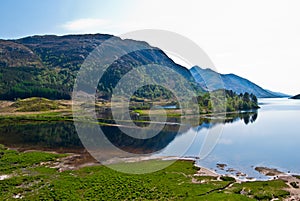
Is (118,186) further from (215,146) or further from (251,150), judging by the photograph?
(215,146)

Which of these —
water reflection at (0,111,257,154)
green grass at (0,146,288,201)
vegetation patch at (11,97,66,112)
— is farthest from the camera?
vegetation patch at (11,97,66,112)

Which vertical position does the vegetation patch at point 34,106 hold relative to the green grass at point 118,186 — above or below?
above

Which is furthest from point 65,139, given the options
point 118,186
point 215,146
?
point 118,186

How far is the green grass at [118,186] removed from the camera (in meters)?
31.0

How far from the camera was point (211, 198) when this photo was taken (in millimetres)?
29953

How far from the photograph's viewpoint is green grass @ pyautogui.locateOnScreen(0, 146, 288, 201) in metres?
31.0

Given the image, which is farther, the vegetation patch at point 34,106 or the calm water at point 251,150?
the vegetation patch at point 34,106

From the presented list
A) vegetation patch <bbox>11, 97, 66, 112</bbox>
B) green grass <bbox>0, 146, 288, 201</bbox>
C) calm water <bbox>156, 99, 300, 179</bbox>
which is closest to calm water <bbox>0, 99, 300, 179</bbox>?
calm water <bbox>156, 99, 300, 179</bbox>

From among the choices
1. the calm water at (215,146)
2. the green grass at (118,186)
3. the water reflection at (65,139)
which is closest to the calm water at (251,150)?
the calm water at (215,146)

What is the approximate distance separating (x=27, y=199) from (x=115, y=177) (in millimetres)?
12139

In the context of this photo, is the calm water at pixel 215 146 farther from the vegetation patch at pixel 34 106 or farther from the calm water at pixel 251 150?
the vegetation patch at pixel 34 106

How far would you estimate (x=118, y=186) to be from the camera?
3406 cm

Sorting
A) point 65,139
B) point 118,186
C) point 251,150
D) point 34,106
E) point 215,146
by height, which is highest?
point 34,106

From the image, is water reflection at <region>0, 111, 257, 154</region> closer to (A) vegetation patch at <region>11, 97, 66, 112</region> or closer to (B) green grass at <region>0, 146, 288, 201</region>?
(B) green grass at <region>0, 146, 288, 201</region>
